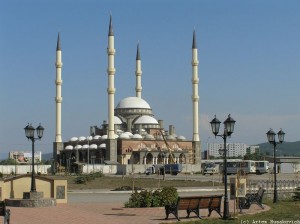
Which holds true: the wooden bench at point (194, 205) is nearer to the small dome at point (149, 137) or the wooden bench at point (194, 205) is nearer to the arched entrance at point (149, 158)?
the arched entrance at point (149, 158)

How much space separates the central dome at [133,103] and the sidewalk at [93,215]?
8480cm

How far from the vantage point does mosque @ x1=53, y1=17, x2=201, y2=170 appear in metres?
85.9

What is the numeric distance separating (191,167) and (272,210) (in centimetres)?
6599

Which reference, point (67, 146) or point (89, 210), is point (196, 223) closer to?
point (89, 210)

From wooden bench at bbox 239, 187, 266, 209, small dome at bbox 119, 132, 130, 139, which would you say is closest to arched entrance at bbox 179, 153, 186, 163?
small dome at bbox 119, 132, 130, 139

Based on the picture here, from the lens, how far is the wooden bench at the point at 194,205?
53.2 ft

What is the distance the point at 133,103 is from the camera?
348ft

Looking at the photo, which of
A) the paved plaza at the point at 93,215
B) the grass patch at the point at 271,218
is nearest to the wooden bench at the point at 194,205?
the paved plaza at the point at 93,215

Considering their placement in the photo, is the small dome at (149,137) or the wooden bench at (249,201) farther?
the small dome at (149,137)

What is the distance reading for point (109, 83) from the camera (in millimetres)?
84750

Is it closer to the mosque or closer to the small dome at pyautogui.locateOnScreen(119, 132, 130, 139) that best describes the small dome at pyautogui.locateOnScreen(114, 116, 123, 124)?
the mosque

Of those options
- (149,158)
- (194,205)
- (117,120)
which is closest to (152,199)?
(194,205)

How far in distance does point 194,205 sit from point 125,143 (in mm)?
71748

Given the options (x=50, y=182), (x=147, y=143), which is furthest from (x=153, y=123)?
(x=50, y=182)
